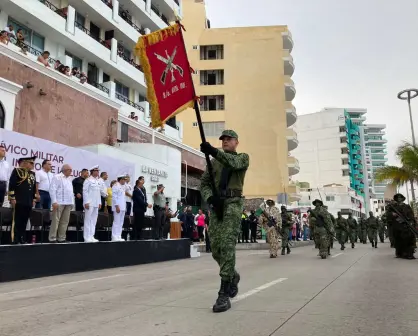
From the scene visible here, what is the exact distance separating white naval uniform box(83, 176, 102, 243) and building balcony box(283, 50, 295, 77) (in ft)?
131

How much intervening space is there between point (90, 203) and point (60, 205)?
0.91 m

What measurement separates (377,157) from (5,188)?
166 meters

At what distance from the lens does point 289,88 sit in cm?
4709

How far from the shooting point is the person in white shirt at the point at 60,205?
387 inches

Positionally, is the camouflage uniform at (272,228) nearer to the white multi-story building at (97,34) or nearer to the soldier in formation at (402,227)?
the soldier in formation at (402,227)

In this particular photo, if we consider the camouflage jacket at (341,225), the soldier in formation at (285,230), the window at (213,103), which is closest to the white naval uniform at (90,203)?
the soldier in formation at (285,230)

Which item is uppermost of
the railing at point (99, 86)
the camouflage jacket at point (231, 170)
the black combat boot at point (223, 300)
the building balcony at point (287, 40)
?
the building balcony at point (287, 40)

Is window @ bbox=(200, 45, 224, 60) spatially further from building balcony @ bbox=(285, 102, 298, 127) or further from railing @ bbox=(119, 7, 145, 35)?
railing @ bbox=(119, 7, 145, 35)

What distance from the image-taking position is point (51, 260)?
29.5ft

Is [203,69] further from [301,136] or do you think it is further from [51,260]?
[301,136]

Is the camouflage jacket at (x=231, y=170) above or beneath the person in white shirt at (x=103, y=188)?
beneath

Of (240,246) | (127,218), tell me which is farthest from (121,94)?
(127,218)

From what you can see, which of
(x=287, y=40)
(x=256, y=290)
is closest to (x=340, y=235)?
(x=256, y=290)

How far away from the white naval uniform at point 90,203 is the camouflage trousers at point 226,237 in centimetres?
639
